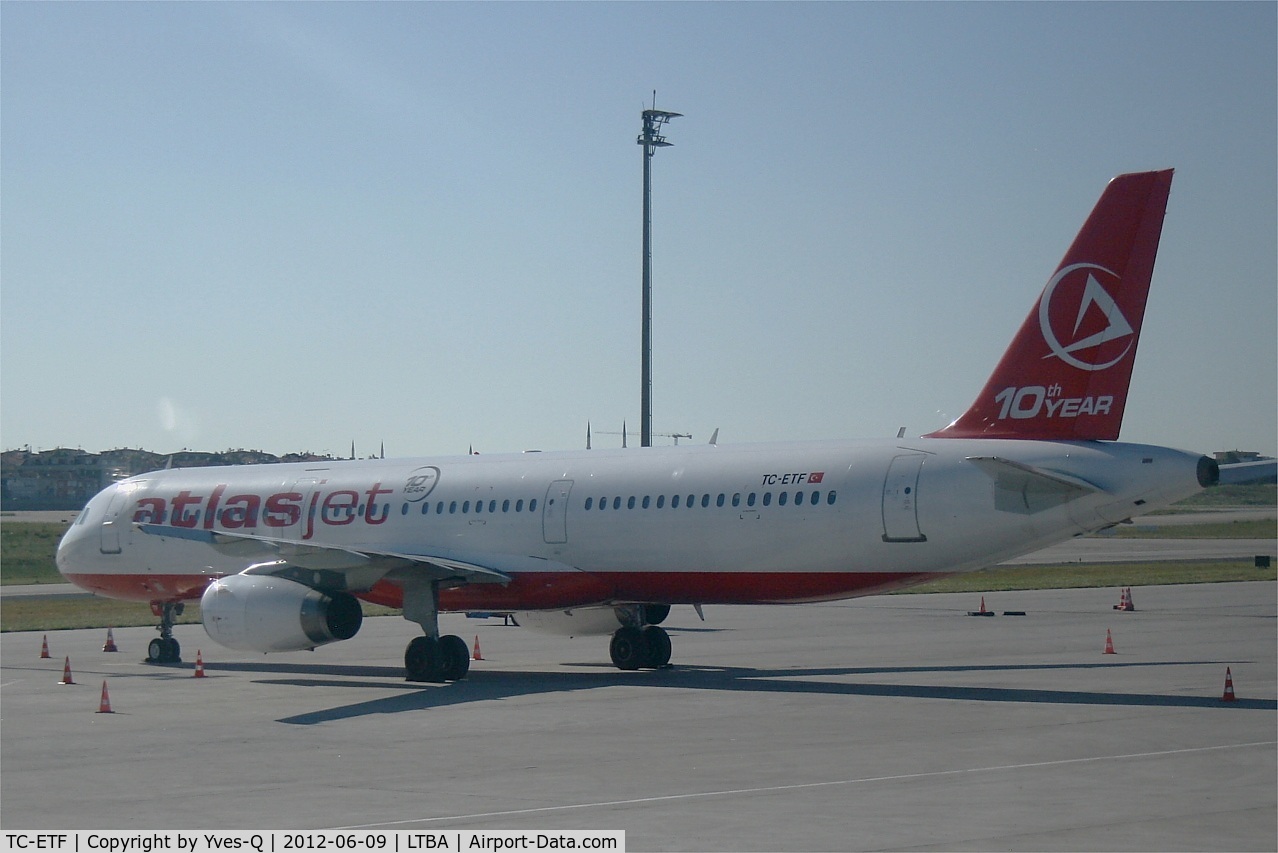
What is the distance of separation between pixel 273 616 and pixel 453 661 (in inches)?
109

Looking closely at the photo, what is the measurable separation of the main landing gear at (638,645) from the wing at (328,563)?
7.26 ft

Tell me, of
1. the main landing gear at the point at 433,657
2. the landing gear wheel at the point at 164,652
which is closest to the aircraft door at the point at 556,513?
the main landing gear at the point at 433,657

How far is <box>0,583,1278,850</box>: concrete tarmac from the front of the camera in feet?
37.3

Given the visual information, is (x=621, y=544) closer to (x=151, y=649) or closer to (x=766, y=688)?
(x=766, y=688)

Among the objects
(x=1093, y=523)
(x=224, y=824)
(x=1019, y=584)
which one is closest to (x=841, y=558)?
(x=1093, y=523)

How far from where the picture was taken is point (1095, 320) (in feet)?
68.0

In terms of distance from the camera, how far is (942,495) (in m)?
21.0

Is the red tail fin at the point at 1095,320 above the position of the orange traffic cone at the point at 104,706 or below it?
above

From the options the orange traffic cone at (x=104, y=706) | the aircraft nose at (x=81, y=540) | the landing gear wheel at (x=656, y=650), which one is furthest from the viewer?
the aircraft nose at (x=81, y=540)

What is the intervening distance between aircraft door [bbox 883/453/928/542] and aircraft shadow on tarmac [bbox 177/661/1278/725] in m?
2.11

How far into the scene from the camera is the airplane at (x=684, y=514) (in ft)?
67.4

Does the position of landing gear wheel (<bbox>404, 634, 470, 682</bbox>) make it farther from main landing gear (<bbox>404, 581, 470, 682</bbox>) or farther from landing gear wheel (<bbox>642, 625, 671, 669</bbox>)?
landing gear wheel (<bbox>642, 625, 671, 669</bbox>)

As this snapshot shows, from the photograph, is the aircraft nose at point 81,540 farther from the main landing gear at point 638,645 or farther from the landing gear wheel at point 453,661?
the main landing gear at point 638,645

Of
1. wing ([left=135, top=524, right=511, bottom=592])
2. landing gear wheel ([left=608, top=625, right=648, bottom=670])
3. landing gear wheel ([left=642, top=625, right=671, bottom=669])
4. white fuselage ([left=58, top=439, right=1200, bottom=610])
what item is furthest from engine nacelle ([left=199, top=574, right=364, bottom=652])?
landing gear wheel ([left=642, top=625, right=671, bottom=669])
